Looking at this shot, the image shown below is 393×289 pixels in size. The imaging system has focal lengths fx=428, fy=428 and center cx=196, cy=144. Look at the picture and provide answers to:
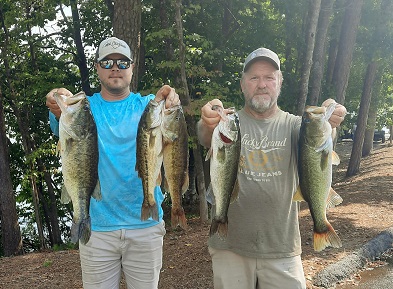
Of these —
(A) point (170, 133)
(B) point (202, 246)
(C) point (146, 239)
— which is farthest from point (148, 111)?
(B) point (202, 246)

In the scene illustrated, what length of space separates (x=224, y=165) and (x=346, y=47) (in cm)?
1256

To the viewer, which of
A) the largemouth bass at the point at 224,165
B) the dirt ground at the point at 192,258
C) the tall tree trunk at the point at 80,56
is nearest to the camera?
the largemouth bass at the point at 224,165

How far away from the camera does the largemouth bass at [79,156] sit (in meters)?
3.49

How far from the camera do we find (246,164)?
12.0 ft

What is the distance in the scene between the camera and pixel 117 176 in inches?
148

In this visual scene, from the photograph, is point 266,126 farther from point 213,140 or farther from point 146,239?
point 146,239

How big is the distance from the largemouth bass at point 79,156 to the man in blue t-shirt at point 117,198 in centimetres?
19

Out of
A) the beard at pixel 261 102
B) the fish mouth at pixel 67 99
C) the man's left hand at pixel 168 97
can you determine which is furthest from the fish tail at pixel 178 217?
the fish mouth at pixel 67 99

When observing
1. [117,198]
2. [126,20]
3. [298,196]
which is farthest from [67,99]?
[126,20]

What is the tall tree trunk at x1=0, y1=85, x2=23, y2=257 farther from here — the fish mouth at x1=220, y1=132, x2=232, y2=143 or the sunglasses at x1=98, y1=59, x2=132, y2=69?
the fish mouth at x1=220, y1=132, x2=232, y2=143

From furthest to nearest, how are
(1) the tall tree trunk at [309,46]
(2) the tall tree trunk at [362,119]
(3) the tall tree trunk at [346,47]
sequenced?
(2) the tall tree trunk at [362,119], (3) the tall tree trunk at [346,47], (1) the tall tree trunk at [309,46]

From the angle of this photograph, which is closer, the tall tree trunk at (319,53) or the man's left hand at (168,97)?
the man's left hand at (168,97)

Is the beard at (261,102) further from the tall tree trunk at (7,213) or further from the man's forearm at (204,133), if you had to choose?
the tall tree trunk at (7,213)

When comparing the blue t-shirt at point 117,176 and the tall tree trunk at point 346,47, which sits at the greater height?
the tall tree trunk at point 346,47
